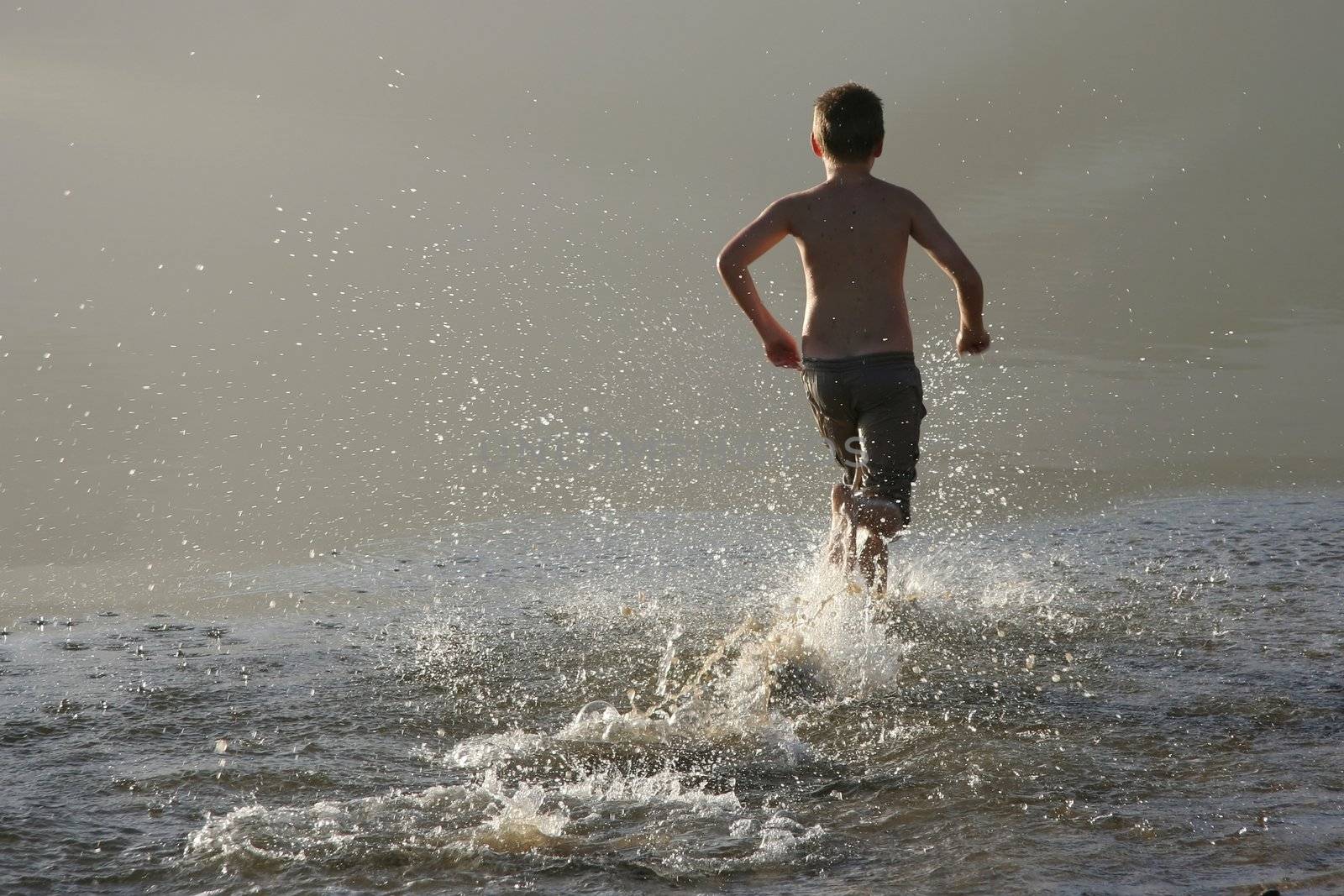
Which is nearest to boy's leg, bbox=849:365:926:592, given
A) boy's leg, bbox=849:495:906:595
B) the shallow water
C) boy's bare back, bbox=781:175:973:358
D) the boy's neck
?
boy's leg, bbox=849:495:906:595

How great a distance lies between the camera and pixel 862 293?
13.5 feet

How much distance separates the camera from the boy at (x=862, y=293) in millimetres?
4082

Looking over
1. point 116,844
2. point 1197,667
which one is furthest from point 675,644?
point 116,844

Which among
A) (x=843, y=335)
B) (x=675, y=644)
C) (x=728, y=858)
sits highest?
(x=843, y=335)

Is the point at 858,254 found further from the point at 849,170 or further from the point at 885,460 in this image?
the point at 885,460

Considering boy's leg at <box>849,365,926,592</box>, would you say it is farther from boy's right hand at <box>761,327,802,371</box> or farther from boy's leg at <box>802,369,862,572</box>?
boy's right hand at <box>761,327,802,371</box>

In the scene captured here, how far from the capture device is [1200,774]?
257 cm

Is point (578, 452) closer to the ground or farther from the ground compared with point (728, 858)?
farther from the ground

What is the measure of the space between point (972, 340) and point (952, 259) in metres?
0.29

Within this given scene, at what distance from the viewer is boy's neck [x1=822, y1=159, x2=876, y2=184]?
413 cm

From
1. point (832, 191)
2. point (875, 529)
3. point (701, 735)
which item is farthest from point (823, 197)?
point (701, 735)

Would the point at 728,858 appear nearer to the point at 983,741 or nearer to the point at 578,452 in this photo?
the point at 983,741

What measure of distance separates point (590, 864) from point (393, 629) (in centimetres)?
216

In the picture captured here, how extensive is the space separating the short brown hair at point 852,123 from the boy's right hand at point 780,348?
62 centimetres
